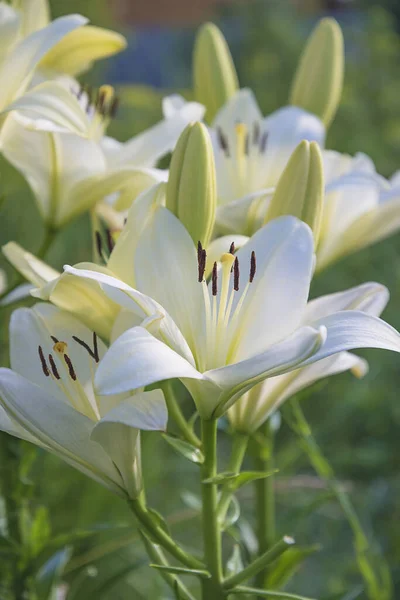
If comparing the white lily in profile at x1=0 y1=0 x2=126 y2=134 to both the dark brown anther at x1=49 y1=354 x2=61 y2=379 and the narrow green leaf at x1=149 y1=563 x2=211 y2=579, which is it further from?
the narrow green leaf at x1=149 y1=563 x2=211 y2=579

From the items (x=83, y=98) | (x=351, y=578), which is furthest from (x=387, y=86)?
(x=83, y=98)

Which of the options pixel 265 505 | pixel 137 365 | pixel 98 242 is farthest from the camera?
pixel 265 505

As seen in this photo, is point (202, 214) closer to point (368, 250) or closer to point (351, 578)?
point (351, 578)

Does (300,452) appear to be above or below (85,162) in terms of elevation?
below

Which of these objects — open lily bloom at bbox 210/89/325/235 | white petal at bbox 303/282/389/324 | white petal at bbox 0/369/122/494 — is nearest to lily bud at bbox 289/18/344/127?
open lily bloom at bbox 210/89/325/235

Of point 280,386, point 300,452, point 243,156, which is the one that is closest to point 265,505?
point 280,386

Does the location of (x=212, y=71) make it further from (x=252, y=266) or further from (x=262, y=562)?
(x=262, y=562)
